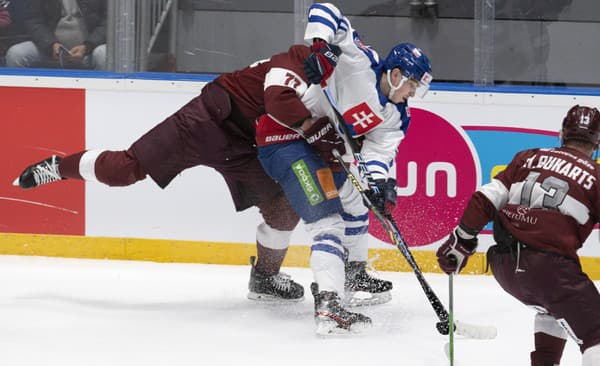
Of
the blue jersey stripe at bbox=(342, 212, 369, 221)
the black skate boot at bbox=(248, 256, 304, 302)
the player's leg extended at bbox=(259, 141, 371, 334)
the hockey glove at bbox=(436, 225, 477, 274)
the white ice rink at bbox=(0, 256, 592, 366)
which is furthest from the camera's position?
the black skate boot at bbox=(248, 256, 304, 302)

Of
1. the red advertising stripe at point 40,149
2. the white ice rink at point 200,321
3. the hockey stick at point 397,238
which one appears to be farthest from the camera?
the red advertising stripe at point 40,149

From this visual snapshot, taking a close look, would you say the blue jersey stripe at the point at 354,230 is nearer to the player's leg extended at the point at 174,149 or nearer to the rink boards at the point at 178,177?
the player's leg extended at the point at 174,149

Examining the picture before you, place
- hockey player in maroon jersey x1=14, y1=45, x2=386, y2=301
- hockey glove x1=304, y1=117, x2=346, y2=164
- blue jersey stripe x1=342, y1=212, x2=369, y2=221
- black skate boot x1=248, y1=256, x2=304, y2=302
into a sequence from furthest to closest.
Answer: black skate boot x1=248, y1=256, x2=304, y2=302, blue jersey stripe x1=342, y1=212, x2=369, y2=221, hockey player in maroon jersey x1=14, y1=45, x2=386, y2=301, hockey glove x1=304, y1=117, x2=346, y2=164

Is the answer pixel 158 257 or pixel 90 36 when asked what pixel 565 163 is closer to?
pixel 158 257

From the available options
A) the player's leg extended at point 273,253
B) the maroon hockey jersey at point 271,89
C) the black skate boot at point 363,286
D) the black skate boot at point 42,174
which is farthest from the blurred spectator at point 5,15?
the black skate boot at point 363,286

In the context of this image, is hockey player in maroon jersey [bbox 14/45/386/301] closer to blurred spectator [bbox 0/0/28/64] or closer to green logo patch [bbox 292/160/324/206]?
green logo patch [bbox 292/160/324/206]

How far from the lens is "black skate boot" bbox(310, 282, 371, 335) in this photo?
3.52 metres

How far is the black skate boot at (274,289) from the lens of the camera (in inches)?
161

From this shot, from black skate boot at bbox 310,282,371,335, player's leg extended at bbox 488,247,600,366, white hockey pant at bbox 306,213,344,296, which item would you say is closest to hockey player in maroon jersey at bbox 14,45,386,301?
white hockey pant at bbox 306,213,344,296

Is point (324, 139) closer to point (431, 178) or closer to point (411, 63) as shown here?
point (411, 63)

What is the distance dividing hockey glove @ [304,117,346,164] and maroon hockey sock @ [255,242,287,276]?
469mm

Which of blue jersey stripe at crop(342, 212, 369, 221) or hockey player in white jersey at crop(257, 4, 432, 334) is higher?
hockey player in white jersey at crop(257, 4, 432, 334)

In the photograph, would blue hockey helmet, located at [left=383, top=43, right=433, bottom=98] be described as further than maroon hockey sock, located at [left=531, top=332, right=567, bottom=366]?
Yes

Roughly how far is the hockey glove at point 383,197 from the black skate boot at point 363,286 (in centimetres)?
50
